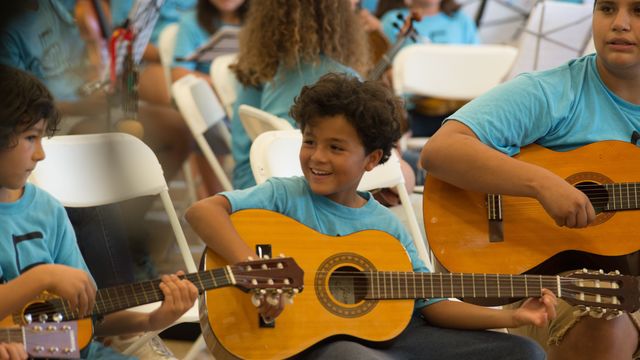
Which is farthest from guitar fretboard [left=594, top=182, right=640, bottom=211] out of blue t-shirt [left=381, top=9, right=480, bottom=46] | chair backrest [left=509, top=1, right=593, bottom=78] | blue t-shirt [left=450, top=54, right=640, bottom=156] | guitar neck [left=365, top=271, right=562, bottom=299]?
blue t-shirt [left=381, top=9, right=480, bottom=46]

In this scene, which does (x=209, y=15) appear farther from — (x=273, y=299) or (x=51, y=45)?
(x=51, y=45)

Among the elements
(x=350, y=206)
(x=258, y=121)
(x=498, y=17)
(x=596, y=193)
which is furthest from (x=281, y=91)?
(x=498, y=17)

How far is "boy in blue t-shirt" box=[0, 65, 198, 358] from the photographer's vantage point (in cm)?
128

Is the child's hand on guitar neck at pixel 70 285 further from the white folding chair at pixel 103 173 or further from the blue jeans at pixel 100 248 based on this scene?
the blue jeans at pixel 100 248

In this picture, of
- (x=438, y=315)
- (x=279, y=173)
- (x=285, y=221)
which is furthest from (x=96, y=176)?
(x=279, y=173)

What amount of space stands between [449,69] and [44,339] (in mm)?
3077

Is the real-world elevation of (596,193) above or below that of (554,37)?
above

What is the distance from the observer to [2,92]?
1.58 feet

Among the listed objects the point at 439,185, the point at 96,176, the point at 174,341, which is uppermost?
the point at 96,176

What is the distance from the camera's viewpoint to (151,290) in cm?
145

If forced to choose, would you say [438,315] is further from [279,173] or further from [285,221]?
[279,173]

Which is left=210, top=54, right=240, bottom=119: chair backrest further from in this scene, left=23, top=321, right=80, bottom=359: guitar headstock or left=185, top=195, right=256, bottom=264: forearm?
left=23, top=321, right=80, bottom=359: guitar headstock

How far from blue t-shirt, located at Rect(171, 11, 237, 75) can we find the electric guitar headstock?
244cm

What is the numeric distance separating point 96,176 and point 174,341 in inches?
77.2
